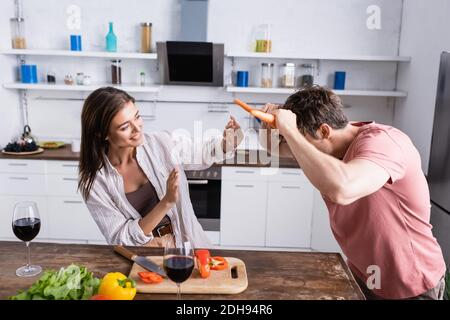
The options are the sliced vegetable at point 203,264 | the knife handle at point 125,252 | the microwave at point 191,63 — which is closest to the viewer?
the sliced vegetable at point 203,264

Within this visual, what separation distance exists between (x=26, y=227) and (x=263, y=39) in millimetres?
2954

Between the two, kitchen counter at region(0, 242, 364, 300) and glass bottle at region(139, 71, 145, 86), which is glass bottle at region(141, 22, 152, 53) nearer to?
glass bottle at region(139, 71, 145, 86)

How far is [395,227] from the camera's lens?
142 centimetres

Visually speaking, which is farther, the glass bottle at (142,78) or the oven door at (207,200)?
the glass bottle at (142,78)

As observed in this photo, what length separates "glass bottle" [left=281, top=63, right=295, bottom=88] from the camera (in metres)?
3.83

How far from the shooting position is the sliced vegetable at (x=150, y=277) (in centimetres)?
135

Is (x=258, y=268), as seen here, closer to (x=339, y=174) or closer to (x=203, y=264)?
(x=203, y=264)

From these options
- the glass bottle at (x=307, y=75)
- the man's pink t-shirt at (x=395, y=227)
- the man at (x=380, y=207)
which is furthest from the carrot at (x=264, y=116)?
the glass bottle at (x=307, y=75)

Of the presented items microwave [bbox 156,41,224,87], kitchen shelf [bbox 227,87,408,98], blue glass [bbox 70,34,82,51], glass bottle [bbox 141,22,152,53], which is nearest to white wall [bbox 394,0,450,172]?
kitchen shelf [bbox 227,87,408,98]

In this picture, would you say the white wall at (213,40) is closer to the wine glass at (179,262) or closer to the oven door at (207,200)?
the oven door at (207,200)

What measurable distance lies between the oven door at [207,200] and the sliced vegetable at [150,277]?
212cm

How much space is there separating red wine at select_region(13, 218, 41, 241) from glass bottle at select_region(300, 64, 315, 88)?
2.88 metres

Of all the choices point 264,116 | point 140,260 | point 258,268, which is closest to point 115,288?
point 140,260

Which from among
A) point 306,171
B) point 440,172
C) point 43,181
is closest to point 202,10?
point 43,181
